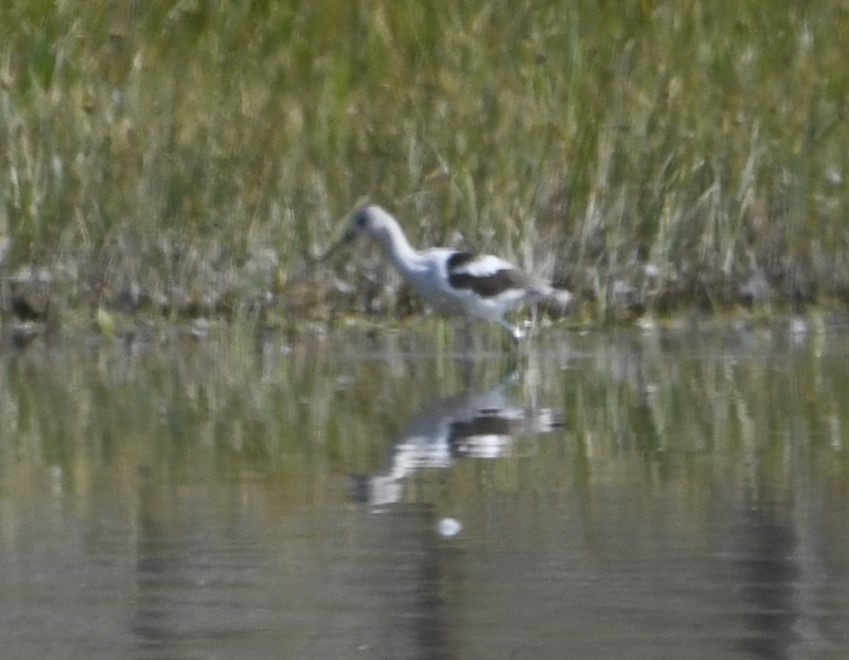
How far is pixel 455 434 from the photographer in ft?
25.6

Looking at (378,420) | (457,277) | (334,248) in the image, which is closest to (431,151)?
(334,248)

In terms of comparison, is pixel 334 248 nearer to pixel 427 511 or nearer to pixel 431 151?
pixel 431 151

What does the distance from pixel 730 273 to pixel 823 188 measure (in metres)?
0.64

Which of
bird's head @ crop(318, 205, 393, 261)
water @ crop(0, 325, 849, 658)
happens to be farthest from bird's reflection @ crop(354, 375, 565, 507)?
A: bird's head @ crop(318, 205, 393, 261)

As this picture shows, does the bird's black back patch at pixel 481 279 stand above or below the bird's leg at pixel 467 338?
above

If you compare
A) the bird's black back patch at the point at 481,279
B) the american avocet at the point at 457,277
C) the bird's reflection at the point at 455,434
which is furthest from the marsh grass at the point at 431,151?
the bird's reflection at the point at 455,434

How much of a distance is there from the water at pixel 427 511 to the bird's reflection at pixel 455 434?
18 mm

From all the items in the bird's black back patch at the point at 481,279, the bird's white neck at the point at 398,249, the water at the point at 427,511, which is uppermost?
the bird's white neck at the point at 398,249

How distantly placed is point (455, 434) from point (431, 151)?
4596 millimetres

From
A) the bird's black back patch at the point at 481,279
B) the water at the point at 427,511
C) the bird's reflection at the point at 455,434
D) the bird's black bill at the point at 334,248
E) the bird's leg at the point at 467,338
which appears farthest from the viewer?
the bird's black bill at the point at 334,248

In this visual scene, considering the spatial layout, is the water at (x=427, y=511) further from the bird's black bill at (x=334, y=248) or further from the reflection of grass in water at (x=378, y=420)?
the bird's black bill at (x=334, y=248)

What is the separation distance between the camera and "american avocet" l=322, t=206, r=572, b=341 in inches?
437

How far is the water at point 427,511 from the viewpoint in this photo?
15.3ft

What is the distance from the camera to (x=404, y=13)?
12.8 meters
